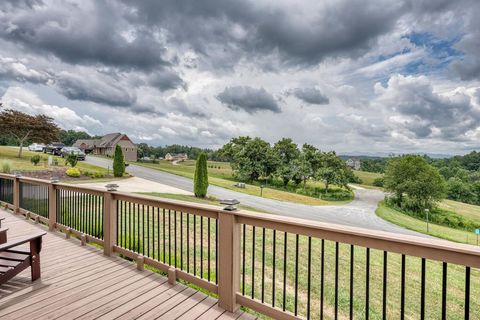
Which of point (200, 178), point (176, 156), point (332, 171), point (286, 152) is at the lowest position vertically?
point (332, 171)

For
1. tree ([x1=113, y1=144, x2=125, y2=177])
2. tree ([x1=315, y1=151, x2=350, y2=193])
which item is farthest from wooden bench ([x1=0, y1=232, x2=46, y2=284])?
tree ([x1=315, y1=151, x2=350, y2=193])

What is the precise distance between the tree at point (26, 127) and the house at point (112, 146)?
21865 millimetres

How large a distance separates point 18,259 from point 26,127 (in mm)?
32526

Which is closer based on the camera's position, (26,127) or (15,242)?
(15,242)

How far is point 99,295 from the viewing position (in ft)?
9.00

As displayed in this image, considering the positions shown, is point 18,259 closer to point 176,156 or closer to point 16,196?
point 16,196

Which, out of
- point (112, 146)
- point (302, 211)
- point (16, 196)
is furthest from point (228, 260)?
point (112, 146)

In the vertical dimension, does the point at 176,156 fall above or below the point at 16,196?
above

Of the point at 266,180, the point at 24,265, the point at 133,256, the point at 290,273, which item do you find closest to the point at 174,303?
the point at 133,256

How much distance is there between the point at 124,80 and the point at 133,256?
81.9ft

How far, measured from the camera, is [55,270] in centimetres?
333

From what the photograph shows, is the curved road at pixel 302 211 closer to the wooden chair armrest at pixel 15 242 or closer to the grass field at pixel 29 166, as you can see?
the grass field at pixel 29 166

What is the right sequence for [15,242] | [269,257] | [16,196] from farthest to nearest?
[16,196], [269,257], [15,242]

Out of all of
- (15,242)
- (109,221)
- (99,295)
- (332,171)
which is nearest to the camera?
(15,242)
